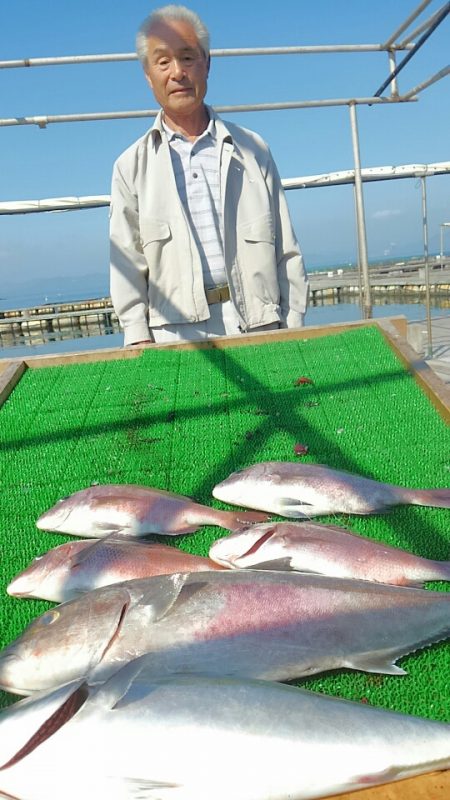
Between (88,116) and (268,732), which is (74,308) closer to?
(88,116)

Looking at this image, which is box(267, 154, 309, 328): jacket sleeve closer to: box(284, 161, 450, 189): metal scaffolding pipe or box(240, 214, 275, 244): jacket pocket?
box(240, 214, 275, 244): jacket pocket

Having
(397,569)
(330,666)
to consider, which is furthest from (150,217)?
(330,666)

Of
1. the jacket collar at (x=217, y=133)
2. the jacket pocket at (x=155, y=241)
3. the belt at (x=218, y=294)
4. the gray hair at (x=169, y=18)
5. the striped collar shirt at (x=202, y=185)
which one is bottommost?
the belt at (x=218, y=294)

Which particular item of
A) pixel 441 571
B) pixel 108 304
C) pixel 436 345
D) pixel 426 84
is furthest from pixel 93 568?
pixel 108 304

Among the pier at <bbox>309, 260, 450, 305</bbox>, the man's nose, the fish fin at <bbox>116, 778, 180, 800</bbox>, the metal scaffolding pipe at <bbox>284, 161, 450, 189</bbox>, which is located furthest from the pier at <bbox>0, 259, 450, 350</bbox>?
the fish fin at <bbox>116, 778, 180, 800</bbox>

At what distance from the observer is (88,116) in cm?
528

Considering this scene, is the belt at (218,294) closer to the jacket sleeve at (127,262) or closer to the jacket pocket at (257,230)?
the jacket pocket at (257,230)

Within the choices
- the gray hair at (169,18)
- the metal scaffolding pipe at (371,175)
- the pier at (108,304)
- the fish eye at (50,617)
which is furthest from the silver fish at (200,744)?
the pier at (108,304)

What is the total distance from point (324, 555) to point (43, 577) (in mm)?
791

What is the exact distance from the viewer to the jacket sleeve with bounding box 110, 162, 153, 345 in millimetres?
3982

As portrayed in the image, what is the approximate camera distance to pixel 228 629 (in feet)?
4.64

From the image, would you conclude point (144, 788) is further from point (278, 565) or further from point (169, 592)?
point (278, 565)

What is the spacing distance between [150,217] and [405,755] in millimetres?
3389

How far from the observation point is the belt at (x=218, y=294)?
4.01m
